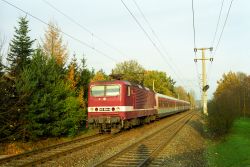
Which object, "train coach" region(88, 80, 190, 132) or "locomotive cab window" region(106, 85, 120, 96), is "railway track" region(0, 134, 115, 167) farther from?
"locomotive cab window" region(106, 85, 120, 96)

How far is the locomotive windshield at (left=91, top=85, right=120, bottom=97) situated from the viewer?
20.6 meters

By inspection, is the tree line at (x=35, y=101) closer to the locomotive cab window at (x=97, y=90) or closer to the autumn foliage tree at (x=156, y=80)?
the locomotive cab window at (x=97, y=90)

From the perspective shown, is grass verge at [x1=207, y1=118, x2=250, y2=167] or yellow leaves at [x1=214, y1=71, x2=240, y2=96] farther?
yellow leaves at [x1=214, y1=71, x2=240, y2=96]

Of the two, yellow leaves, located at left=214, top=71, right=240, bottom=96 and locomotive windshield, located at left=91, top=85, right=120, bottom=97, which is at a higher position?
yellow leaves, located at left=214, top=71, right=240, bottom=96

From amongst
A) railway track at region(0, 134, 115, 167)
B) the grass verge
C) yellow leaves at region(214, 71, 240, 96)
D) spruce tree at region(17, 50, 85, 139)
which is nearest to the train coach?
spruce tree at region(17, 50, 85, 139)

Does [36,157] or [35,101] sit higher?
[35,101]

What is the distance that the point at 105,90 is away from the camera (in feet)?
68.4

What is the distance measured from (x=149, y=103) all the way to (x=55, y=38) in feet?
43.7

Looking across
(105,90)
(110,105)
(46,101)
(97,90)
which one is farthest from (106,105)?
(46,101)

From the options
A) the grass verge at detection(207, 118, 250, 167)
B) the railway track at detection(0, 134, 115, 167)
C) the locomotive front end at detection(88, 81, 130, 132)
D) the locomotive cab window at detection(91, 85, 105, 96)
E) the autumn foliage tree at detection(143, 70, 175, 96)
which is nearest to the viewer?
the railway track at detection(0, 134, 115, 167)

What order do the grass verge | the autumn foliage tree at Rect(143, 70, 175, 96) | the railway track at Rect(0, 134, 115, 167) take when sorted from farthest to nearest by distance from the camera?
1. the autumn foliage tree at Rect(143, 70, 175, 96)
2. the grass verge
3. the railway track at Rect(0, 134, 115, 167)

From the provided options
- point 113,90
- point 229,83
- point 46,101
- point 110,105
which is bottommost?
point 110,105

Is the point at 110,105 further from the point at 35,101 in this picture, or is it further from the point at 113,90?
the point at 35,101

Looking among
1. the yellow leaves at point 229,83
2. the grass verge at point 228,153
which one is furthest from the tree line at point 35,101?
the yellow leaves at point 229,83
